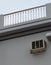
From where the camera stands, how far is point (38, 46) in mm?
10414

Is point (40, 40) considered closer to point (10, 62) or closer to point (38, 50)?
point (38, 50)

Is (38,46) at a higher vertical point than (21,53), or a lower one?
higher

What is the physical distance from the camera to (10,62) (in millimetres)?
10859

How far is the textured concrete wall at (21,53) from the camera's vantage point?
34.1 feet

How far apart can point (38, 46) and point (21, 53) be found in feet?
2.20

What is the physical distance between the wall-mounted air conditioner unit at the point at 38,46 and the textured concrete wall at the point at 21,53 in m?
0.15

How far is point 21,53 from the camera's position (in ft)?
35.3

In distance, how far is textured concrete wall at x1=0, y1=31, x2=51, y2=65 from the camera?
10.4m

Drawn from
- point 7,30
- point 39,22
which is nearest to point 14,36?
point 7,30

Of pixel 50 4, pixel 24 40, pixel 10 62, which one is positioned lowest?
pixel 10 62

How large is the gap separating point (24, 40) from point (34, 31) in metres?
0.44

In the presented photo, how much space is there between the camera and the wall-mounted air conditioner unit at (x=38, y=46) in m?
10.3

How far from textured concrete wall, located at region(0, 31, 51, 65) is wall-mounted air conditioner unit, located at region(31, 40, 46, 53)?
0.49ft

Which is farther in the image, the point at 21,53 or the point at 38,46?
the point at 21,53
